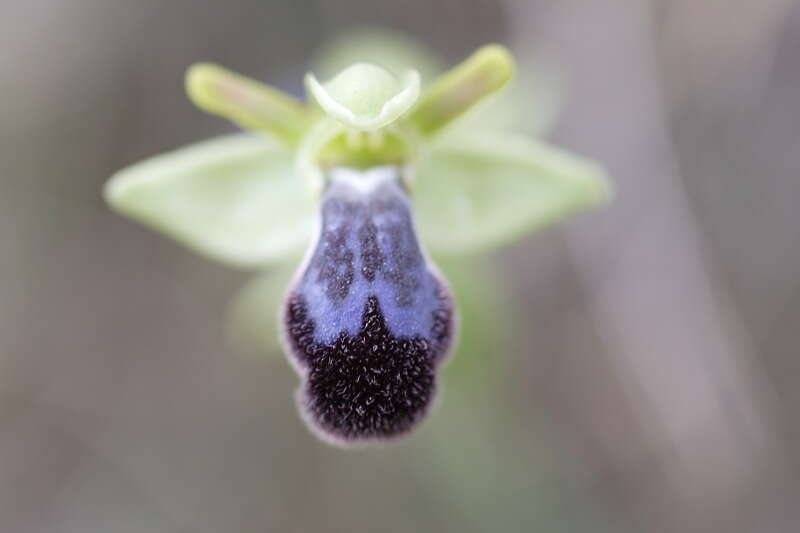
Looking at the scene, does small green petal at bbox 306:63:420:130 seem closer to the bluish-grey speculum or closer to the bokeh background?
the bluish-grey speculum

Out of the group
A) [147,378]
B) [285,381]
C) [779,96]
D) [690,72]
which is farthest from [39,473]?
[779,96]

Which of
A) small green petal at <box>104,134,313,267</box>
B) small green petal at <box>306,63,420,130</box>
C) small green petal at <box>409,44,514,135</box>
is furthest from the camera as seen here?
small green petal at <box>104,134,313,267</box>

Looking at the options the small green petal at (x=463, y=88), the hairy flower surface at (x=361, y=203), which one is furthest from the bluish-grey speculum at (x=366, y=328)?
the small green petal at (x=463, y=88)

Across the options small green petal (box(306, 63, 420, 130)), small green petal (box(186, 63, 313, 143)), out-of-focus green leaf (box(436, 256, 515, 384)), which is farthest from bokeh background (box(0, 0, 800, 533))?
small green petal (box(306, 63, 420, 130))

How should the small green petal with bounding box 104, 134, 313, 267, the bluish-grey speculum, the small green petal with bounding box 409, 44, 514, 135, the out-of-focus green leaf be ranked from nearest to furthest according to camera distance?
1. the bluish-grey speculum
2. the small green petal with bounding box 409, 44, 514, 135
3. the small green petal with bounding box 104, 134, 313, 267
4. the out-of-focus green leaf

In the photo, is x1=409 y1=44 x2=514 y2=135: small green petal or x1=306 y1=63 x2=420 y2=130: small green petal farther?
x1=409 y1=44 x2=514 y2=135: small green petal

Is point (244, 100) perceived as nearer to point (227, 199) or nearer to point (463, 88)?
point (227, 199)

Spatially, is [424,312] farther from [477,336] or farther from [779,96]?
[779,96]
